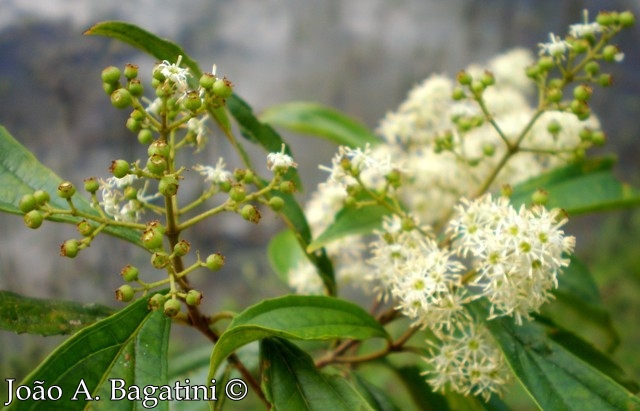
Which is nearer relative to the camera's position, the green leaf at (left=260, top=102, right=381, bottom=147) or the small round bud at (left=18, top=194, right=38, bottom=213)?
the small round bud at (left=18, top=194, right=38, bottom=213)

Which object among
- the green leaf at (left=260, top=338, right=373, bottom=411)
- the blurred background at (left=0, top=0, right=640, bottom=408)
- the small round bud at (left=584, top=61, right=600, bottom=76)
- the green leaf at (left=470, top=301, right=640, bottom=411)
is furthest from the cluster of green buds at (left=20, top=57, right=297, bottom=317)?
the blurred background at (left=0, top=0, right=640, bottom=408)

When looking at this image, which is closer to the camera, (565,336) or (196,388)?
(565,336)

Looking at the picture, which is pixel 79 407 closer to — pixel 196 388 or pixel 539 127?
pixel 196 388

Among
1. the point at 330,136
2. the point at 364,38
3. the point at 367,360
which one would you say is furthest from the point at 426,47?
the point at 367,360

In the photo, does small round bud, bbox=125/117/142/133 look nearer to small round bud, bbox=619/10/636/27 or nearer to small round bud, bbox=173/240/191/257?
small round bud, bbox=173/240/191/257

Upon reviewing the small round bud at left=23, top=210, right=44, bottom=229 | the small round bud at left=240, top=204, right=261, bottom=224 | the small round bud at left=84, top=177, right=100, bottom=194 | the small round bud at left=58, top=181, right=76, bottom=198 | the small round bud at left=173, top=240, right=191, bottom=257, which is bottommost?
the small round bud at left=173, top=240, right=191, bottom=257

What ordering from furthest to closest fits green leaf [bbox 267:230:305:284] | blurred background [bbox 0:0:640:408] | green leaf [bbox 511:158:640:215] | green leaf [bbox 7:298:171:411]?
blurred background [bbox 0:0:640:408]
green leaf [bbox 267:230:305:284]
green leaf [bbox 511:158:640:215]
green leaf [bbox 7:298:171:411]
